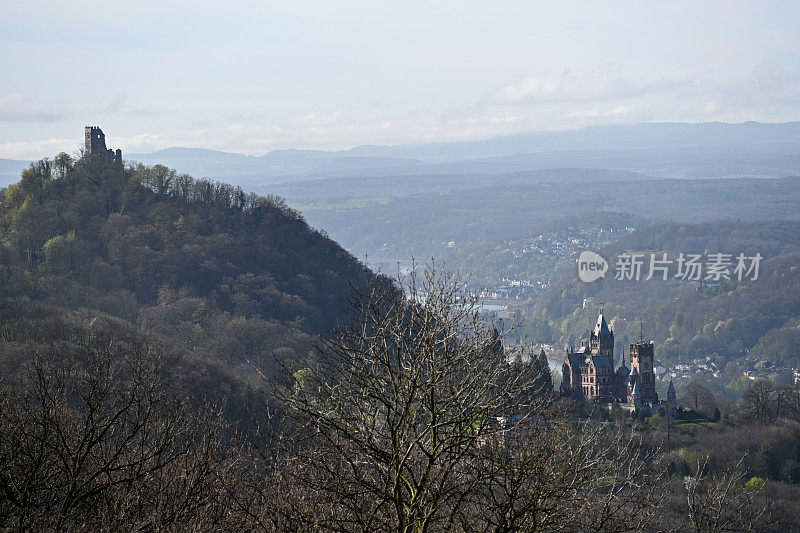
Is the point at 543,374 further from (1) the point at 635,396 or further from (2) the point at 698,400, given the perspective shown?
(2) the point at 698,400

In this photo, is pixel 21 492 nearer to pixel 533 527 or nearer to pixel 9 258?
pixel 533 527

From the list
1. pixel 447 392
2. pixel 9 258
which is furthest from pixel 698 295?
pixel 447 392

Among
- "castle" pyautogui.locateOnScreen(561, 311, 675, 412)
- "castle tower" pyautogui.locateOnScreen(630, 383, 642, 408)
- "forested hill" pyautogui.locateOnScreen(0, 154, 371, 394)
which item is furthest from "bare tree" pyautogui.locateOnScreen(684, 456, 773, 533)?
"forested hill" pyautogui.locateOnScreen(0, 154, 371, 394)

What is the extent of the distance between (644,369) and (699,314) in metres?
104

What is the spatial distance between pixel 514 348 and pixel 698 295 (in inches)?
6399

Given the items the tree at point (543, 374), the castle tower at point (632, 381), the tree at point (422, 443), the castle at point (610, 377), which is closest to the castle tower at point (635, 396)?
the castle at point (610, 377)

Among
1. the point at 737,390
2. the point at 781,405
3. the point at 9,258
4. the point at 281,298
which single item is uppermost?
the point at 9,258

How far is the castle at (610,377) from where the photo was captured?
58125 millimetres

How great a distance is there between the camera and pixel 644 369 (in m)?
58.6

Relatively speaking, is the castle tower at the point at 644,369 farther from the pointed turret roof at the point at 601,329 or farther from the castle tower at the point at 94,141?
the castle tower at the point at 94,141

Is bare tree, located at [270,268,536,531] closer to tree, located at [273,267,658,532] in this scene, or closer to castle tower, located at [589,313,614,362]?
tree, located at [273,267,658,532]

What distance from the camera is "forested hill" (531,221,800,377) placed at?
142250 millimetres

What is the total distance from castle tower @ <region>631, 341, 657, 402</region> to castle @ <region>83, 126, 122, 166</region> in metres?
42.3

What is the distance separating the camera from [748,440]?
53.5 metres
